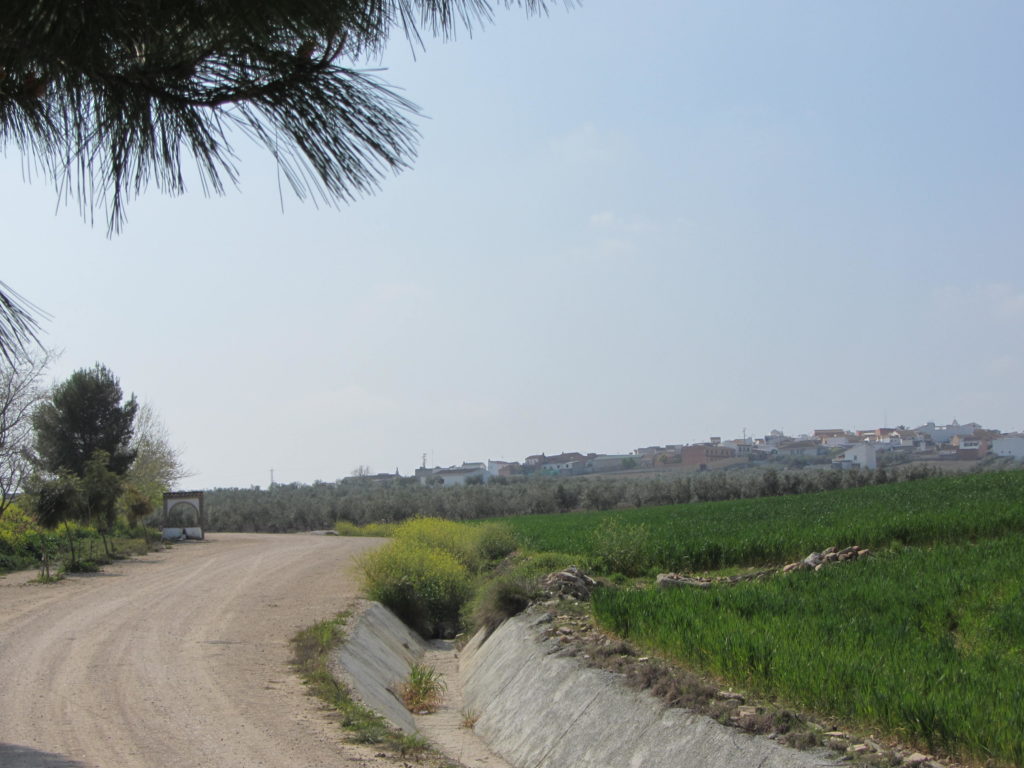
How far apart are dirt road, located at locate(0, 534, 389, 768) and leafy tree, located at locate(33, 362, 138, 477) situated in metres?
24.4

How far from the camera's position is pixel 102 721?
957 centimetres

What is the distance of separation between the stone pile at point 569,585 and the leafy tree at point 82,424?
113 feet

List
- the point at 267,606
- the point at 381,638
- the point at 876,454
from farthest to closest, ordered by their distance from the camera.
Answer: the point at 876,454
the point at 267,606
the point at 381,638

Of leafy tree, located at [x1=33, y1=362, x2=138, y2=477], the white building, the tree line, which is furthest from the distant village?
leafy tree, located at [x1=33, y1=362, x2=138, y2=477]

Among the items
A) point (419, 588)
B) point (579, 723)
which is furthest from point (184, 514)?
point (579, 723)

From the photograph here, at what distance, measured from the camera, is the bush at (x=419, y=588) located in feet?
68.9

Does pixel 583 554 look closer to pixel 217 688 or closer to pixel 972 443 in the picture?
pixel 217 688

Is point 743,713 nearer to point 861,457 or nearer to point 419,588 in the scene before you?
point 419,588

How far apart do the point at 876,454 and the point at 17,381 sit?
139 meters

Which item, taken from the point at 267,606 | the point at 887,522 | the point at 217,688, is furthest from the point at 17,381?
the point at 887,522

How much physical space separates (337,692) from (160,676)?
240 centimetres

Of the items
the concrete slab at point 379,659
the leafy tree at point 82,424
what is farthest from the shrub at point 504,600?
the leafy tree at point 82,424

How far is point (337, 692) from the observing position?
37.8ft

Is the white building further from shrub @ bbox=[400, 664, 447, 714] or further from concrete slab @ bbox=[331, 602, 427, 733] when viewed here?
shrub @ bbox=[400, 664, 447, 714]
